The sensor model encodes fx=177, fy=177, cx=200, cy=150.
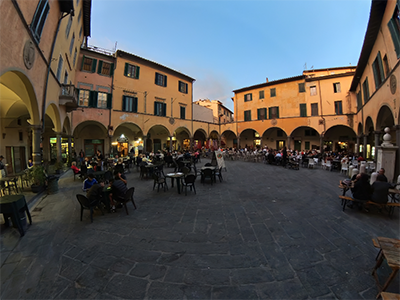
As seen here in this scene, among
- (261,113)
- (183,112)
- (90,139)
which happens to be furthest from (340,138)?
(90,139)

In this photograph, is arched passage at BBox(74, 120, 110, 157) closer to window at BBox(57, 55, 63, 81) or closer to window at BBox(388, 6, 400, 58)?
window at BBox(57, 55, 63, 81)

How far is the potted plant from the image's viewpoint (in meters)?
6.65

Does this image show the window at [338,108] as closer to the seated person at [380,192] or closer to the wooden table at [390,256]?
the seated person at [380,192]

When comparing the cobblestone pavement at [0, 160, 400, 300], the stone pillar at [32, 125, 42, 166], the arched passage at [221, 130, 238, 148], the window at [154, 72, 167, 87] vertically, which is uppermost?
the window at [154, 72, 167, 87]

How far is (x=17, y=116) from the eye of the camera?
11359 millimetres

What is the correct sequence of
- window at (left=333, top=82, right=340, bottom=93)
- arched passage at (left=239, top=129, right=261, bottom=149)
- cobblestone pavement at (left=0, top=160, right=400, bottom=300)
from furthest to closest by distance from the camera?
arched passage at (left=239, top=129, right=261, bottom=149)
window at (left=333, top=82, right=340, bottom=93)
cobblestone pavement at (left=0, top=160, right=400, bottom=300)

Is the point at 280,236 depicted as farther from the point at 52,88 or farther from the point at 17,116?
the point at 17,116

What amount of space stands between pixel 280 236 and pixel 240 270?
4.62ft

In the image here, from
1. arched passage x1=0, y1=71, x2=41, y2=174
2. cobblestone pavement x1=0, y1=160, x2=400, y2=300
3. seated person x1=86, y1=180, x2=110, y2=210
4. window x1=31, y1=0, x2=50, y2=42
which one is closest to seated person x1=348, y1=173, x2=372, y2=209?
cobblestone pavement x1=0, y1=160, x2=400, y2=300

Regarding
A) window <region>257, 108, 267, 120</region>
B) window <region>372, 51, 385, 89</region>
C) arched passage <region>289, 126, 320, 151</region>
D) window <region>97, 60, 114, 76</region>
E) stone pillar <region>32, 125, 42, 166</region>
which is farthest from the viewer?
window <region>257, 108, 267, 120</region>

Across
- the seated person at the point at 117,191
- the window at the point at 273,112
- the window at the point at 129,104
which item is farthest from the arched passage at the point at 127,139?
the window at the point at 273,112

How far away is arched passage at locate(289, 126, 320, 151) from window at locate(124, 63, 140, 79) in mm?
19293

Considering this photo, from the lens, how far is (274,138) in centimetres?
2545

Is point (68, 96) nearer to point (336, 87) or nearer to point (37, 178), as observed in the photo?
point (37, 178)
